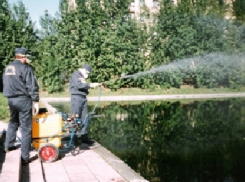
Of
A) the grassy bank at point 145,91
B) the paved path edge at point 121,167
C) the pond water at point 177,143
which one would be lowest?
the pond water at point 177,143

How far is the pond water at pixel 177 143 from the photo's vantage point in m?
6.33

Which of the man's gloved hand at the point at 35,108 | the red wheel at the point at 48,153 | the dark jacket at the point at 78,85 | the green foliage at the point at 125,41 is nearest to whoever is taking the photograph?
the man's gloved hand at the point at 35,108

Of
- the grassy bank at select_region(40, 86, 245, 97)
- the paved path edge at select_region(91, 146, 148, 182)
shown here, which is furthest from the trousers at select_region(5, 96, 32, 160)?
the grassy bank at select_region(40, 86, 245, 97)

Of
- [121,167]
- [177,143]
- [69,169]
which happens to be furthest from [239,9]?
[69,169]

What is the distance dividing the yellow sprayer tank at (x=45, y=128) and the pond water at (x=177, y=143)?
75.8 inches

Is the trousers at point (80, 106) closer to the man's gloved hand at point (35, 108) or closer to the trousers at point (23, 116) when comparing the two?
the man's gloved hand at point (35, 108)

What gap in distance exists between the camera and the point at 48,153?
5785 mm

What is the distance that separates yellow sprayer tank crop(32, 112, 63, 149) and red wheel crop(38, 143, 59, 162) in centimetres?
19

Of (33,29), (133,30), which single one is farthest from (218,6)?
(33,29)

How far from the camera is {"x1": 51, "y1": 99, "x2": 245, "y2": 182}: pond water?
6.33 metres

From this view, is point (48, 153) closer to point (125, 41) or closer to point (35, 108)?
point (35, 108)

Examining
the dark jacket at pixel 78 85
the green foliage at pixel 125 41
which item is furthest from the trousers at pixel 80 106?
the green foliage at pixel 125 41

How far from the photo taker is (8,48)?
26719 millimetres

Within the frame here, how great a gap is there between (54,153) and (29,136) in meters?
0.64
